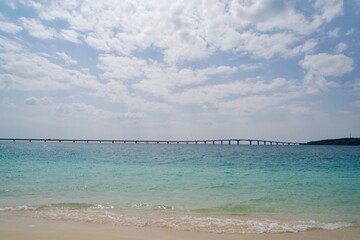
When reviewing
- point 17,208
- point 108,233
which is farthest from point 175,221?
point 17,208

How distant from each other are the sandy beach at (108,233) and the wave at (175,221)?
41cm

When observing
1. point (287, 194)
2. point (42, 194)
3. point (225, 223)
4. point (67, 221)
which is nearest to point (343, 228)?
point (225, 223)

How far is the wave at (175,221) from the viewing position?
28.9 ft

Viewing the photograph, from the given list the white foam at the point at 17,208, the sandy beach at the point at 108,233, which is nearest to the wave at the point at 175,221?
the white foam at the point at 17,208

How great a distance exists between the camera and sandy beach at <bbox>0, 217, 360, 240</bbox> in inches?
298

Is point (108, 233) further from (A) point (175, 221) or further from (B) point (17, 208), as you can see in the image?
(B) point (17, 208)

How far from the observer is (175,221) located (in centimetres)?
954

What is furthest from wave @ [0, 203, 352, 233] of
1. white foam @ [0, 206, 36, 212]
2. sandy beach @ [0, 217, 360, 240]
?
sandy beach @ [0, 217, 360, 240]

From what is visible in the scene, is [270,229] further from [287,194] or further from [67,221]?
[287,194]

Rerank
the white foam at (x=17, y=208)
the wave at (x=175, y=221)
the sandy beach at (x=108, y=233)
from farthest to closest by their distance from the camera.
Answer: the white foam at (x=17, y=208) → the wave at (x=175, y=221) → the sandy beach at (x=108, y=233)

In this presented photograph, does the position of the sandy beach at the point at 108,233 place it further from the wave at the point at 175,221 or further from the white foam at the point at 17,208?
the white foam at the point at 17,208

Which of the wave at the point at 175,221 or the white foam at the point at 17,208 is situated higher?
the white foam at the point at 17,208

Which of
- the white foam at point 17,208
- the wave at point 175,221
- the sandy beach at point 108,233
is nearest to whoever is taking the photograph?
the sandy beach at point 108,233

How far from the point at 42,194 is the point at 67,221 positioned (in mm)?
5961
